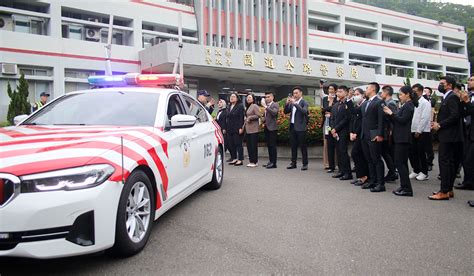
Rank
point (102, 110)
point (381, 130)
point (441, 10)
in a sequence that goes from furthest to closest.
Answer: point (441, 10)
point (381, 130)
point (102, 110)

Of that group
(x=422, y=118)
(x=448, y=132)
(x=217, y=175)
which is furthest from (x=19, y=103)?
(x=448, y=132)

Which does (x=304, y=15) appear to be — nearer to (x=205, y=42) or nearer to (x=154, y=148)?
(x=205, y=42)

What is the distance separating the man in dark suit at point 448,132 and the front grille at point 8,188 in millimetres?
5475

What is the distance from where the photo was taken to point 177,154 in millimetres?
4312

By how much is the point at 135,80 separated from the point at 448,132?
16.5 feet

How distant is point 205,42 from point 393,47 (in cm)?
2633

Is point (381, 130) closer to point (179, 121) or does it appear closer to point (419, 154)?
point (419, 154)

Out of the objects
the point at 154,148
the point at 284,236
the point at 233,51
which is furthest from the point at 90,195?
the point at 233,51

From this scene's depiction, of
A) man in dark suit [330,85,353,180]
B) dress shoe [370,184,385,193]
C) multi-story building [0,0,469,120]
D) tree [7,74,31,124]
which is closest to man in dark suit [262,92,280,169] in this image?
man in dark suit [330,85,353,180]

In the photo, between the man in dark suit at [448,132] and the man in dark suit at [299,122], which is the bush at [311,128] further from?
the man in dark suit at [448,132]

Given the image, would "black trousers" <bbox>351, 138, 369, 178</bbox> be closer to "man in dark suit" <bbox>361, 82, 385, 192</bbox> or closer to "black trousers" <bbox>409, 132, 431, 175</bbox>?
"man in dark suit" <bbox>361, 82, 385, 192</bbox>

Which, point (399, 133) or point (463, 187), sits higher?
point (399, 133)

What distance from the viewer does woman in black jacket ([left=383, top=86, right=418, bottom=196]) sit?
19.3 feet

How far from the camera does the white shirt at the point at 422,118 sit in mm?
7512
